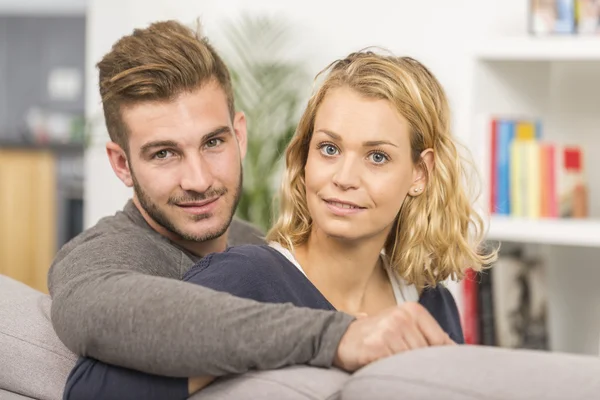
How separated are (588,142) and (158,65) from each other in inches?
89.6

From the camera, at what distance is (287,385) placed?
1.11 m

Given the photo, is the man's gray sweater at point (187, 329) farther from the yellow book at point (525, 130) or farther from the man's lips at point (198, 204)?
the yellow book at point (525, 130)

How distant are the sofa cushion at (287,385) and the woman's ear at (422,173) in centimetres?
58

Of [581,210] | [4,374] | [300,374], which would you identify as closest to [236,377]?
[300,374]

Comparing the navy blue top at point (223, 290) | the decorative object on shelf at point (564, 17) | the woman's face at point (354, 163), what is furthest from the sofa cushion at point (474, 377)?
the decorative object on shelf at point (564, 17)

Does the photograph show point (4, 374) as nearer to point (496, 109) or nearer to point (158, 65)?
point (158, 65)

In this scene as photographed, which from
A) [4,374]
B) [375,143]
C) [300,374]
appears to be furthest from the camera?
[375,143]

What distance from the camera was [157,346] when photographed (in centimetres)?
112

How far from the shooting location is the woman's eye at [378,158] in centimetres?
154

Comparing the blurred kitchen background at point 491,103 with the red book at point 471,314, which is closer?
the blurred kitchen background at point 491,103

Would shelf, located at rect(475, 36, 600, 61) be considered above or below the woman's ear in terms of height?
above

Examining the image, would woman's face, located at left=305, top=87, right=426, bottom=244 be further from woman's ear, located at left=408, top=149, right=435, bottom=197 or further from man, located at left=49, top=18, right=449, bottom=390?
man, located at left=49, top=18, right=449, bottom=390

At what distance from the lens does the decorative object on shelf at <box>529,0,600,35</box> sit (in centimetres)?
303

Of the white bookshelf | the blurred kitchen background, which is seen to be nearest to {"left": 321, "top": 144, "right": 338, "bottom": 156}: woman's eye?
the blurred kitchen background
